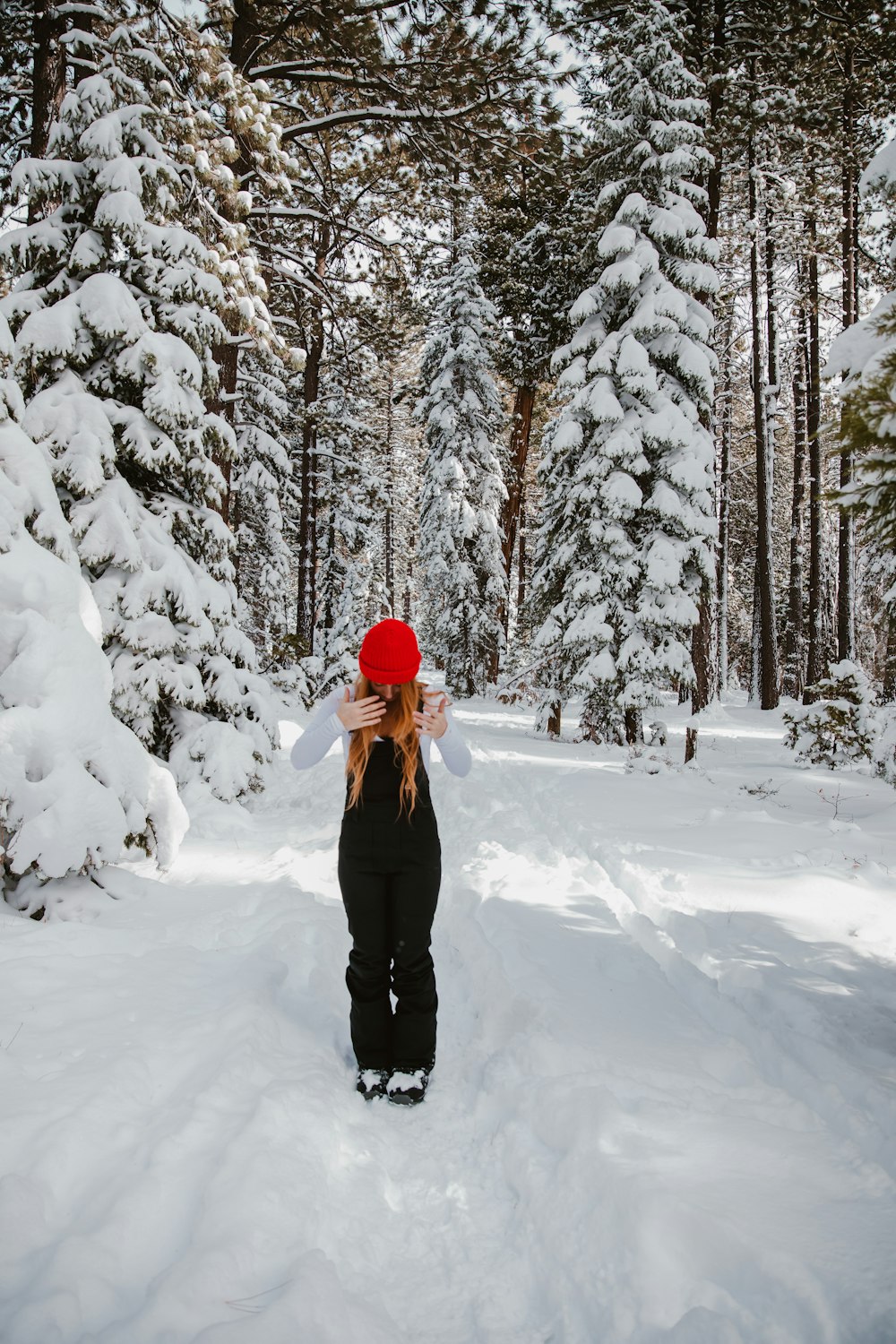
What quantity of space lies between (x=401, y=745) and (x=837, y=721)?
900 cm

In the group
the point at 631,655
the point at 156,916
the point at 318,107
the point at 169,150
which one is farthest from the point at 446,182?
the point at 156,916

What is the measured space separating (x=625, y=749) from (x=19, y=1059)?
404 inches

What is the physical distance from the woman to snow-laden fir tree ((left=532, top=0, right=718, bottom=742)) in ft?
28.8

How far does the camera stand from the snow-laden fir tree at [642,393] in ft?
37.1

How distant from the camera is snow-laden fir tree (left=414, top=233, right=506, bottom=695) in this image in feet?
72.3

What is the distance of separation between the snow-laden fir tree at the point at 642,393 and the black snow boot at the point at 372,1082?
9.00 m

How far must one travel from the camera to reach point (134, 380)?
665 cm

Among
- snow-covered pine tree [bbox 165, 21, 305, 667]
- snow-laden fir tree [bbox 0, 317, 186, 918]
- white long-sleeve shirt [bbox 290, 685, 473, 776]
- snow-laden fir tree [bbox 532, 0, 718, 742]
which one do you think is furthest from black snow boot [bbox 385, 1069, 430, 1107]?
snow-laden fir tree [bbox 532, 0, 718, 742]

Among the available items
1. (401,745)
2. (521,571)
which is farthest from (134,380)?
(521,571)

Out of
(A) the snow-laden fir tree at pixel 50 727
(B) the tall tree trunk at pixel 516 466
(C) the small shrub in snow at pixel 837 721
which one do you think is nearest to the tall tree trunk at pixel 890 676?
(C) the small shrub in snow at pixel 837 721

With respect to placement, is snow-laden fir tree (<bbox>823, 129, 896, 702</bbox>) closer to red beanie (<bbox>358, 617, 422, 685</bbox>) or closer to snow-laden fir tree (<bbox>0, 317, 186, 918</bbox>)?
red beanie (<bbox>358, 617, 422, 685</bbox>)

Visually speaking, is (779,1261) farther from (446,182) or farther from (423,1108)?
(446,182)

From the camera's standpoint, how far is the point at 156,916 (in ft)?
15.4

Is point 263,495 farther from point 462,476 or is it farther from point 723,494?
point 723,494
